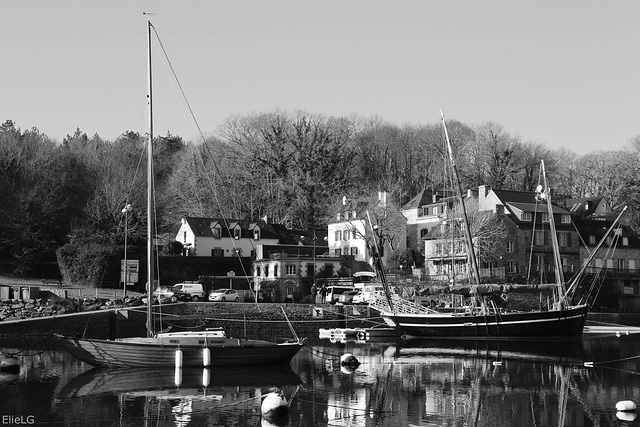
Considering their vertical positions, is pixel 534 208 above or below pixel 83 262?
above

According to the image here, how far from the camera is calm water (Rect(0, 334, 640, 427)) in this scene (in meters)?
29.2

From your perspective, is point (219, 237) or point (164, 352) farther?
point (219, 237)

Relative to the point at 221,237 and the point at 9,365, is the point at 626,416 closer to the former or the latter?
the point at 9,365

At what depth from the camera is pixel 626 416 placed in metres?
29.8

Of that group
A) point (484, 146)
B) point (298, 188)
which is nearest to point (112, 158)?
point (298, 188)

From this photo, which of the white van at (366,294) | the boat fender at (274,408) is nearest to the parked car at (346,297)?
the white van at (366,294)

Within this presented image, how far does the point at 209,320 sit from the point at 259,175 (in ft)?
170

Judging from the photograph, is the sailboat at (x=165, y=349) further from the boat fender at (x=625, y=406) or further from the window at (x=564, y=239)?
the window at (x=564, y=239)

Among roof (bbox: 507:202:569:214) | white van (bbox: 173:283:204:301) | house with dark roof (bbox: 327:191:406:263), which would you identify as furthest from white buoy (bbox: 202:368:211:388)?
roof (bbox: 507:202:569:214)

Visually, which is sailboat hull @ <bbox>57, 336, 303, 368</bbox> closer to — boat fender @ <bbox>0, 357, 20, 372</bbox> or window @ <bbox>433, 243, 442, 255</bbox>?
boat fender @ <bbox>0, 357, 20, 372</bbox>

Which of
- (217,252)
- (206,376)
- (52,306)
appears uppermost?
(217,252)

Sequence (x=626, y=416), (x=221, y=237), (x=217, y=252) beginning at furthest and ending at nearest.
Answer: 1. (x=221, y=237)
2. (x=217, y=252)
3. (x=626, y=416)

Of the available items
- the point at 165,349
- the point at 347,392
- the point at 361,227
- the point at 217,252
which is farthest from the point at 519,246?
the point at 347,392

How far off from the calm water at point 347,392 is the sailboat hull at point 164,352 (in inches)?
22.6
